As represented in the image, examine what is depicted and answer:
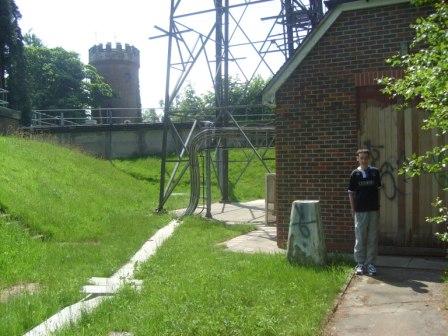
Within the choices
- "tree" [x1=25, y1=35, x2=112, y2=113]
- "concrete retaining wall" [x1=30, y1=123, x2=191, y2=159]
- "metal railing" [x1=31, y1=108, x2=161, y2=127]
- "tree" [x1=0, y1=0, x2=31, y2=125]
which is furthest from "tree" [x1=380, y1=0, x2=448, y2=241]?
"tree" [x1=25, y1=35, x2=112, y2=113]

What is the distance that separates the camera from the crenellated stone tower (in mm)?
53438

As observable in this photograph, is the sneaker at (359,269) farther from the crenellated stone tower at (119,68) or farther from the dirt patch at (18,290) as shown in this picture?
the crenellated stone tower at (119,68)

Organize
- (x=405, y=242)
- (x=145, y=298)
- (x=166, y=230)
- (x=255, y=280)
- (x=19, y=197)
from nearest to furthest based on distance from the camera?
(x=145, y=298)
(x=255, y=280)
(x=405, y=242)
(x=19, y=197)
(x=166, y=230)

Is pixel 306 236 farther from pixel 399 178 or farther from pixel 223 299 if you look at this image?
pixel 223 299

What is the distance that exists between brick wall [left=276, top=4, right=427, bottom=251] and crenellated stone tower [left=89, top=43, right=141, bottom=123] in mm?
46224

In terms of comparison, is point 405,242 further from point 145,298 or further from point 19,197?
point 19,197

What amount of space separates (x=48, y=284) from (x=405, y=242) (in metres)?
5.58

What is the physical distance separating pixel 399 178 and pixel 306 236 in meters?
2.01

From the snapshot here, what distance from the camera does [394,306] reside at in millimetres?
5641

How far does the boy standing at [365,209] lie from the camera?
7152mm

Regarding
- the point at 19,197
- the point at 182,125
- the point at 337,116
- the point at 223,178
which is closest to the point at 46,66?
the point at 182,125

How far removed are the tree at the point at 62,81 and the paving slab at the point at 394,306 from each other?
44801 millimetres

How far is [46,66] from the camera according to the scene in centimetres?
4847

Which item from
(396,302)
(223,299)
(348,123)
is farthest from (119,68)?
(396,302)
